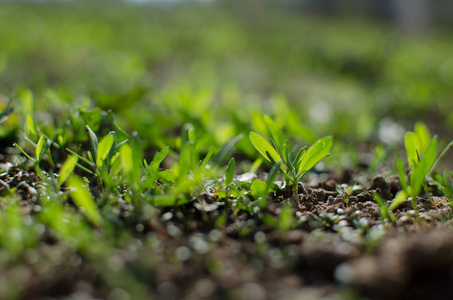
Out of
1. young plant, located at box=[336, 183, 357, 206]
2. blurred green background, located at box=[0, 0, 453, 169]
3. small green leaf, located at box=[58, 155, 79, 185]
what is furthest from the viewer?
blurred green background, located at box=[0, 0, 453, 169]

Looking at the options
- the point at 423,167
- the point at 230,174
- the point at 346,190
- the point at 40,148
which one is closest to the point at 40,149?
the point at 40,148

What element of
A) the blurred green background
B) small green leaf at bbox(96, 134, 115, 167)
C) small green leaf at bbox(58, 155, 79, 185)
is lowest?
the blurred green background

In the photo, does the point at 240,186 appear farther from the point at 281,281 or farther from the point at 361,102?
the point at 361,102

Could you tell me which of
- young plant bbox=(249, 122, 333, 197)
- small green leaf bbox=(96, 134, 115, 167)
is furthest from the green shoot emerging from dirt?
small green leaf bbox=(96, 134, 115, 167)

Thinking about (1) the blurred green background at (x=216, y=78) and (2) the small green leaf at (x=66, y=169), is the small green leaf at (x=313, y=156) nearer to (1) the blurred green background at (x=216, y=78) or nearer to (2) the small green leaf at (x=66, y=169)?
(1) the blurred green background at (x=216, y=78)

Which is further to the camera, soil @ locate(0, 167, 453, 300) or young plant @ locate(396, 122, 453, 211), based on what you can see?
young plant @ locate(396, 122, 453, 211)

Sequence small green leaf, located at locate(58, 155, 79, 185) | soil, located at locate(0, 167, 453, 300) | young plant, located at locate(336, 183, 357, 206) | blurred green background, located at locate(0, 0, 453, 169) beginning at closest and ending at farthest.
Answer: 1. soil, located at locate(0, 167, 453, 300)
2. small green leaf, located at locate(58, 155, 79, 185)
3. young plant, located at locate(336, 183, 357, 206)
4. blurred green background, located at locate(0, 0, 453, 169)

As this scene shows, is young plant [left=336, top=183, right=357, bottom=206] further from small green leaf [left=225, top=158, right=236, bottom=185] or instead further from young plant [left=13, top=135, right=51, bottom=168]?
young plant [left=13, top=135, right=51, bottom=168]
